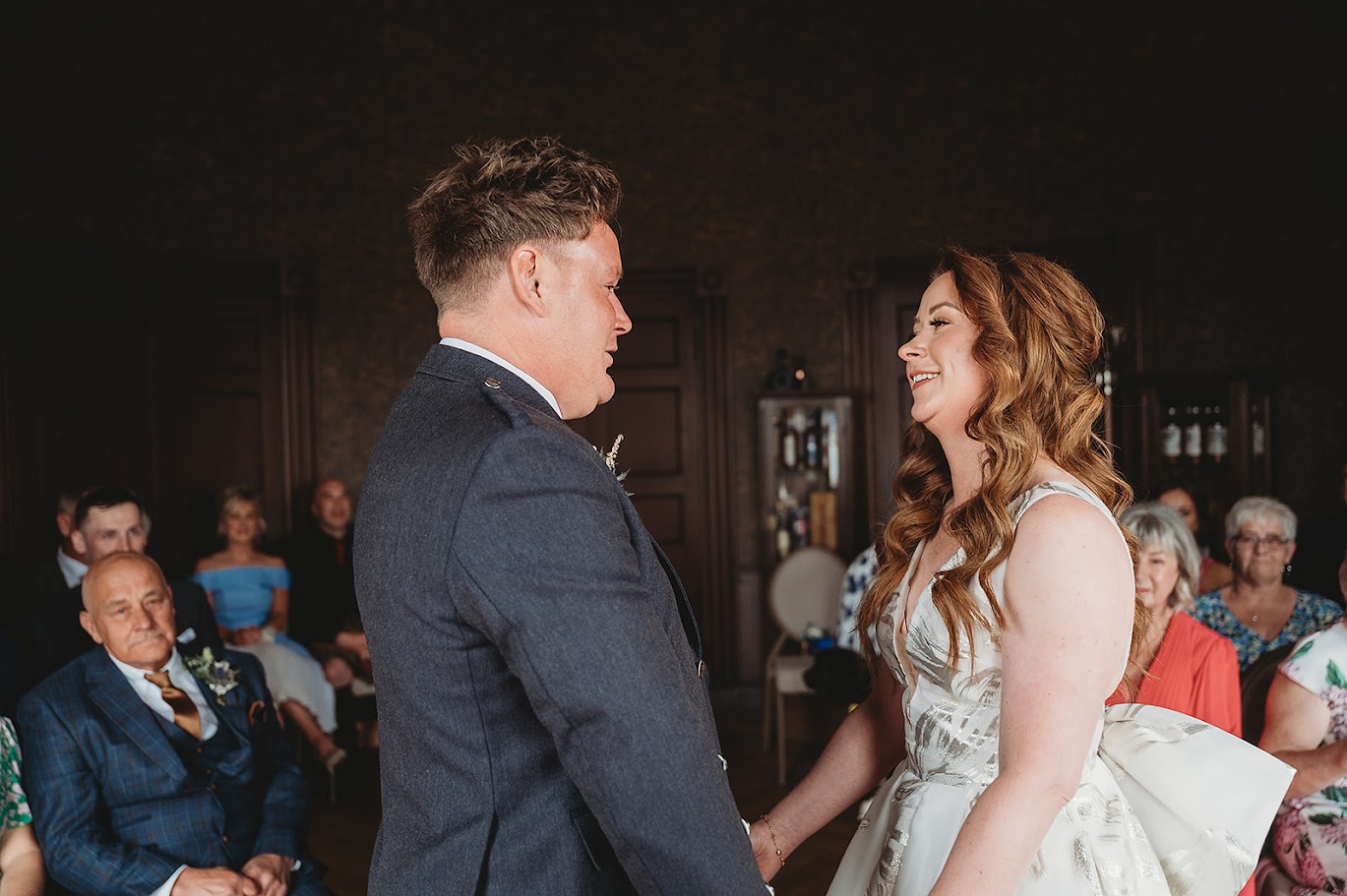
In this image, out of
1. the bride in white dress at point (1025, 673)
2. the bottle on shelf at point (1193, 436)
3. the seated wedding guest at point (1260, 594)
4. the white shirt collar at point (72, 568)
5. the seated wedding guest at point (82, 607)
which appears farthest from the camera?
the bottle on shelf at point (1193, 436)

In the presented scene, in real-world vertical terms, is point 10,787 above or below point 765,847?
below

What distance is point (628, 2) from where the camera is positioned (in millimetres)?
7660

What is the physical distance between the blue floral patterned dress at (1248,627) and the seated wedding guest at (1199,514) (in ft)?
1.50

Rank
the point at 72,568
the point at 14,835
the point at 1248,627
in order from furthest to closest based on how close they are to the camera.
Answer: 1. the point at 72,568
2. the point at 1248,627
3. the point at 14,835

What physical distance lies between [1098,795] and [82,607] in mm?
3755

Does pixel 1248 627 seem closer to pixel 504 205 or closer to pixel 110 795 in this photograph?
pixel 110 795

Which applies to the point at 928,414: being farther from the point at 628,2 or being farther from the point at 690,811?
the point at 628,2

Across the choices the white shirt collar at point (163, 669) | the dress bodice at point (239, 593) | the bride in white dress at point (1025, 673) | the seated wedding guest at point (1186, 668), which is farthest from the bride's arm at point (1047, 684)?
the dress bodice at point (239, 593)

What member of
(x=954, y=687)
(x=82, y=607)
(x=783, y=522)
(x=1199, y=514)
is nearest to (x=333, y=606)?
(x=82, y=607)

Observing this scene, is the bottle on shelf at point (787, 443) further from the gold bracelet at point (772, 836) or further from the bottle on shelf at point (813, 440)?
the gold bracelet at point (772, 836)

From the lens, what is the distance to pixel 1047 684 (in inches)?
55.4

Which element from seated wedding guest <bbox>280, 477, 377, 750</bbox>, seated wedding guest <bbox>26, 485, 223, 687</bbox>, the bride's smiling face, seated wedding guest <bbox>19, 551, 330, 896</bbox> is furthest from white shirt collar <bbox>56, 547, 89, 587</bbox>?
the bride's smiling face

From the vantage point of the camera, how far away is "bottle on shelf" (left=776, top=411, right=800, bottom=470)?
734cm

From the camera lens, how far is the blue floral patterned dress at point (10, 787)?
2742mm
